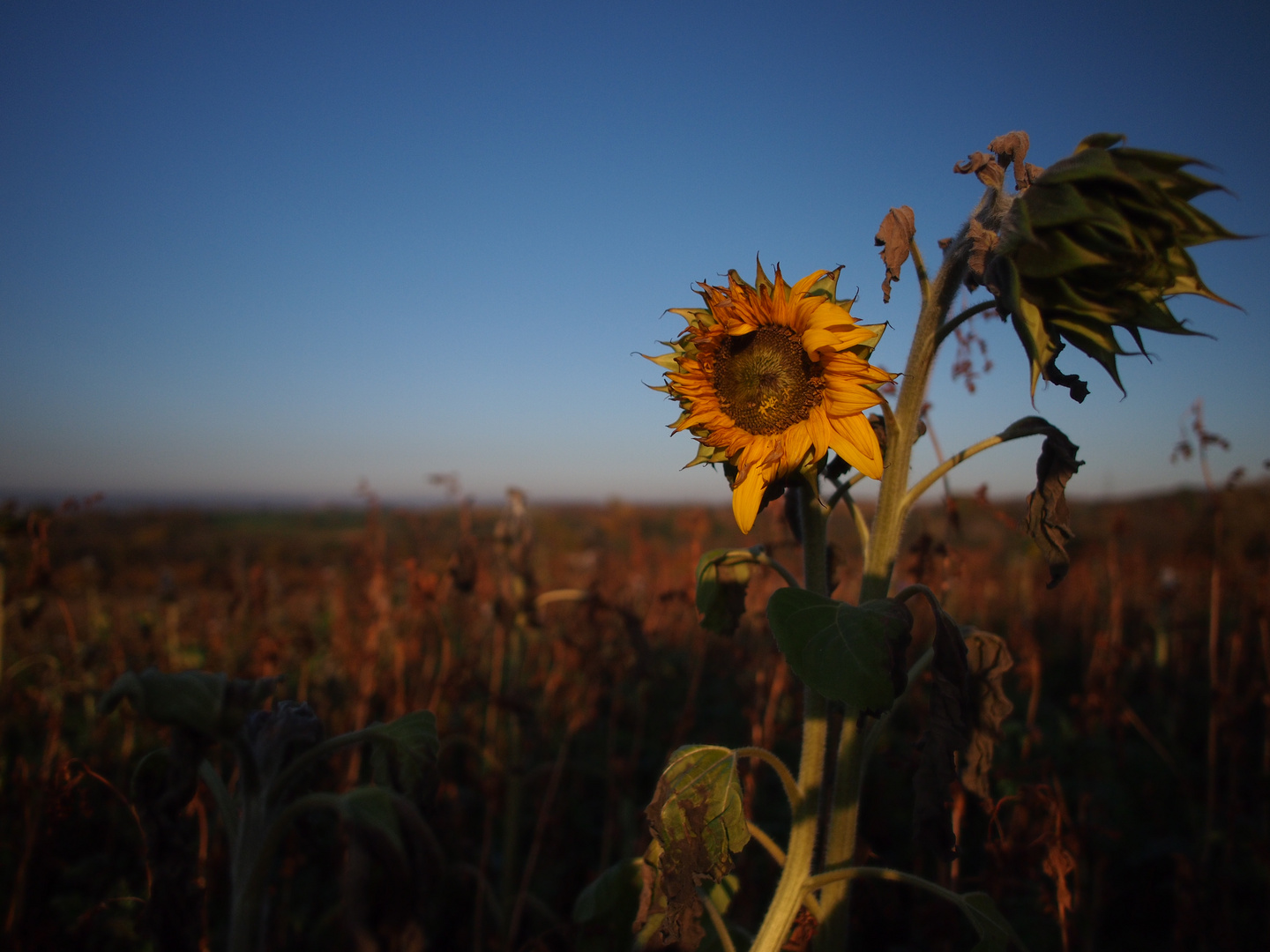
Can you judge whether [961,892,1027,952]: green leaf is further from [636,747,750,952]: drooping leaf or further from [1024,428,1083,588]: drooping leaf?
[1024,428,1083,588]: drooping leaf

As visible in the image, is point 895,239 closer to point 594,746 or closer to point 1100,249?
point 1100,249

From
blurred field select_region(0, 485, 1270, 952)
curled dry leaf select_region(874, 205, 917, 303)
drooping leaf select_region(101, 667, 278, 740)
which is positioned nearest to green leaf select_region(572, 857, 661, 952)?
blurred field select_region(0, 485, 1270, 952)

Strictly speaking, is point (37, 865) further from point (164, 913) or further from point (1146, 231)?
point (1146, 231)

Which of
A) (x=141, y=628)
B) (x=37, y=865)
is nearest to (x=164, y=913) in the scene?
(x=37, y=865)

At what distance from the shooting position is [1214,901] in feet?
7.44

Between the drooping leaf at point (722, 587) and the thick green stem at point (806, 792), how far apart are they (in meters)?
0.14

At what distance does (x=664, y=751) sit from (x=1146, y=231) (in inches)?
117

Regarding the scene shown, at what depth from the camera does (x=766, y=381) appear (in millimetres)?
1193

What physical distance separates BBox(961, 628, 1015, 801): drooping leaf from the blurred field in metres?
0.20

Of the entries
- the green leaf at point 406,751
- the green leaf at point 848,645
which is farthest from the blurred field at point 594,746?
the green leaf at point 848,645

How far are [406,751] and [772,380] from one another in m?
0.79

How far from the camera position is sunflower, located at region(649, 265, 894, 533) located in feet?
3.61

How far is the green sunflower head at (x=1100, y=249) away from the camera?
88 cm

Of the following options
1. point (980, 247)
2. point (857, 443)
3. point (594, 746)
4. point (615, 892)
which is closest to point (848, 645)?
point (857, 443)
